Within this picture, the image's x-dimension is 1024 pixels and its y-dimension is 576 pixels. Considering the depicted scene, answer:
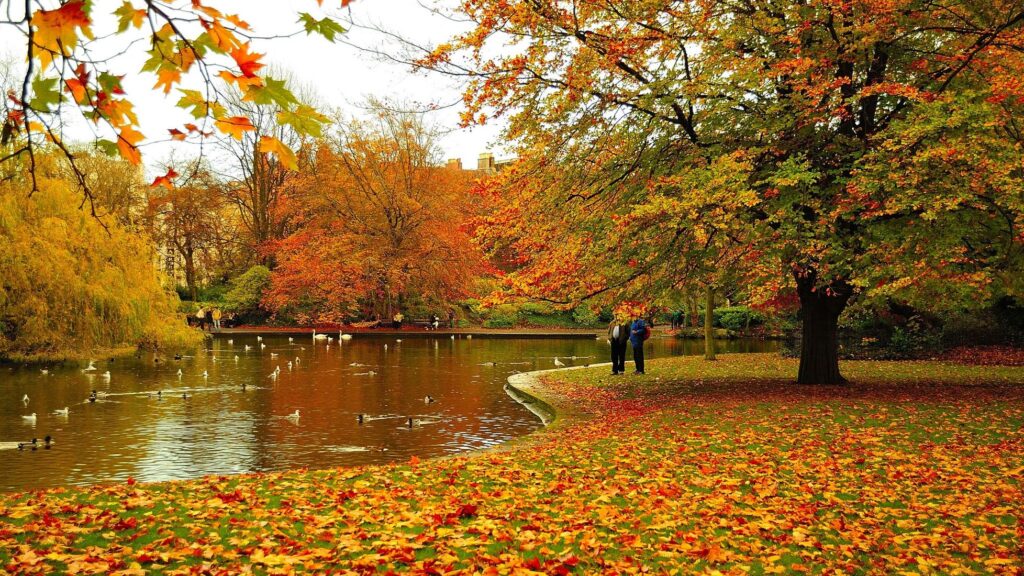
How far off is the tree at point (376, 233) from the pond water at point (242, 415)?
1830 centimetres

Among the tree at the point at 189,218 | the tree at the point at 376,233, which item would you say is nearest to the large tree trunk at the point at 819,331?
the tree at the point at 376,233

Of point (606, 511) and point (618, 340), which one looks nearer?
point (606, 511)

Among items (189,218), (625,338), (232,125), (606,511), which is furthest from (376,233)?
(232,125)

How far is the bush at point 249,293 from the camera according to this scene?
4778cm

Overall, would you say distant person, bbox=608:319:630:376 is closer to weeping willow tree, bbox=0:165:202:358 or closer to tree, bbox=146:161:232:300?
weeping willow tree, bbox=0:165:202:358

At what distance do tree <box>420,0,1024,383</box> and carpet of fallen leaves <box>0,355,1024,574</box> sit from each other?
3326mm

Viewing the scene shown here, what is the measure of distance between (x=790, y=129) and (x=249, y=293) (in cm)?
4148

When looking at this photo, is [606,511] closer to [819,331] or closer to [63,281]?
[819,331]

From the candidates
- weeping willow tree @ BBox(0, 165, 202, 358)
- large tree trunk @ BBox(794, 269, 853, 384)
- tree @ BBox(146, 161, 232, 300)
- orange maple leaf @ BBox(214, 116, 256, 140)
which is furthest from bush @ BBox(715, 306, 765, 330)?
orange maple leaf @ BBox(214, 116, 256, 140)

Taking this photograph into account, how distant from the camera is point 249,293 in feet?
158

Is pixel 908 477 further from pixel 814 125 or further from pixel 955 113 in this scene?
pixel 814 125

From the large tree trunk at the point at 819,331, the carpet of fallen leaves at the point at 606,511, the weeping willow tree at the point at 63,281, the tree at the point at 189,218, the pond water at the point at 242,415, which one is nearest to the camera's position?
the carpet of fallen leaves at the point at 606,511

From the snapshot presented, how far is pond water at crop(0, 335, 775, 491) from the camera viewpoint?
33.8 feet

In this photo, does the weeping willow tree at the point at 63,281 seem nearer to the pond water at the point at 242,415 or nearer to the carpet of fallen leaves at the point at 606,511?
the pond water at the point at 242,415
